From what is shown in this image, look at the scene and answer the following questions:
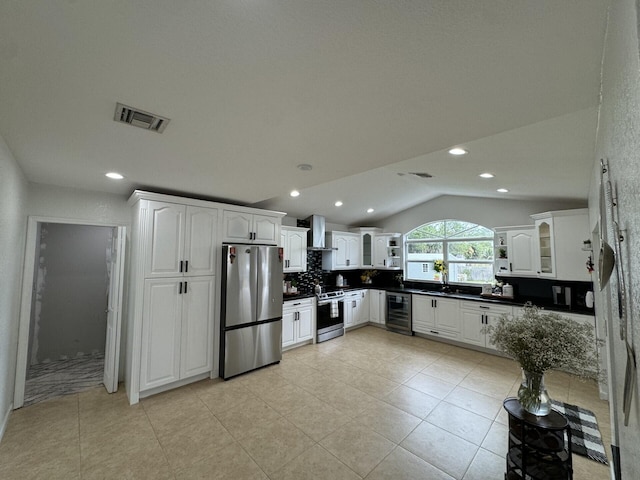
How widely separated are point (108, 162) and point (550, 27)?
297 cm

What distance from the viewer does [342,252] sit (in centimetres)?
620

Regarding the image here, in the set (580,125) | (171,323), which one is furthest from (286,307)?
(580,125)

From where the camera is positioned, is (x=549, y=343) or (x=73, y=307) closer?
(x=549, y=343)

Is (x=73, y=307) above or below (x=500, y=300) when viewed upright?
below

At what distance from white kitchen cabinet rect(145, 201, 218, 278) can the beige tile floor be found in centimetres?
147

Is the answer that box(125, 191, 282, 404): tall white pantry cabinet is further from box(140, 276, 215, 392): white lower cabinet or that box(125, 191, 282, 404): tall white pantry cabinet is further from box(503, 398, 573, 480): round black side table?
box(503, 398, 573, 480): round black side table

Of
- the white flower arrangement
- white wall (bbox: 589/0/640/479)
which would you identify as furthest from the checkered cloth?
white wall (bbox: 589/0/640/479)

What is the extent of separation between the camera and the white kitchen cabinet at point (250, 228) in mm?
3789

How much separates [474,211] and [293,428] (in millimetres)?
4888

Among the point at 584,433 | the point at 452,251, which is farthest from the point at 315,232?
the point at 584,433

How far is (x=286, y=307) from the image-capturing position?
4547mm

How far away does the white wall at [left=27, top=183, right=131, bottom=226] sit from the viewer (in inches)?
117

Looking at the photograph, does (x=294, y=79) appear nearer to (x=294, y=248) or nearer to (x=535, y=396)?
(x=535, y=396)

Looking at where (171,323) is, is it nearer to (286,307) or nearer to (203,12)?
(286,307)
